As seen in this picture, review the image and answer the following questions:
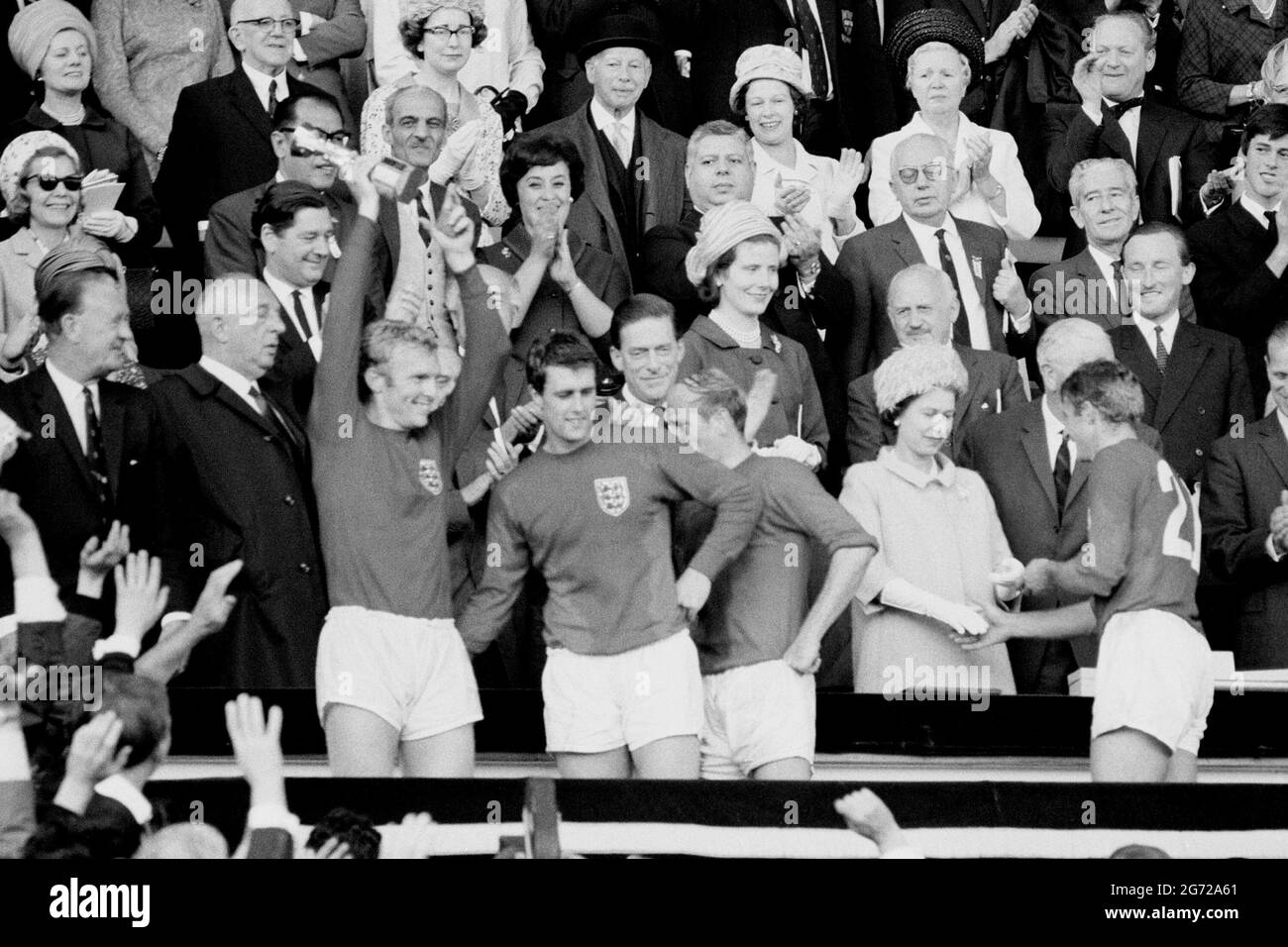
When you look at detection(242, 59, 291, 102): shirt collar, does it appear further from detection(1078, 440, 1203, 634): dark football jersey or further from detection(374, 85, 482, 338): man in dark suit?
detection(1078, 440, 1203, 634): dark football jersey

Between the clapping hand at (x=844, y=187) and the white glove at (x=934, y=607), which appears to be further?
the clapping hand at (x=844, y=187)

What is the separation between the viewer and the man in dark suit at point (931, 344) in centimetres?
848

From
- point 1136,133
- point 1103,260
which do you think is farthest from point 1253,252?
point 1136,133

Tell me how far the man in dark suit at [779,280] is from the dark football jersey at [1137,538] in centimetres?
128

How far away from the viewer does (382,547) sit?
24.1 ft

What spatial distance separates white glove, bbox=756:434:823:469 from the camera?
790cm

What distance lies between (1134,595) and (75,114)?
148 inches

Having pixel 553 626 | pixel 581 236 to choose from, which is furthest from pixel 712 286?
pixel 553 626

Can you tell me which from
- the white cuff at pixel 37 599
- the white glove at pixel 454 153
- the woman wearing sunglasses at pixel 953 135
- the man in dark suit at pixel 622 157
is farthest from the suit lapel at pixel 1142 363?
the white cuff at pixel 37 599

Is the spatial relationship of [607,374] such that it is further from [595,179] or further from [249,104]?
[249,104]

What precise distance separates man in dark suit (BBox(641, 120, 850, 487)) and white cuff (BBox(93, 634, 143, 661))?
7.66 ft

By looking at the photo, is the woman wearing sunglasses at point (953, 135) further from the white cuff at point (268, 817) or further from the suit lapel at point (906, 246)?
the white cuff at point (268, 817)

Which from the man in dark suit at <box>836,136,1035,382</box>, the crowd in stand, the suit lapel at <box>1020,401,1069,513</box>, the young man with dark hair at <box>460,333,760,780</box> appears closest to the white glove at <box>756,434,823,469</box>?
the crowd in stand
